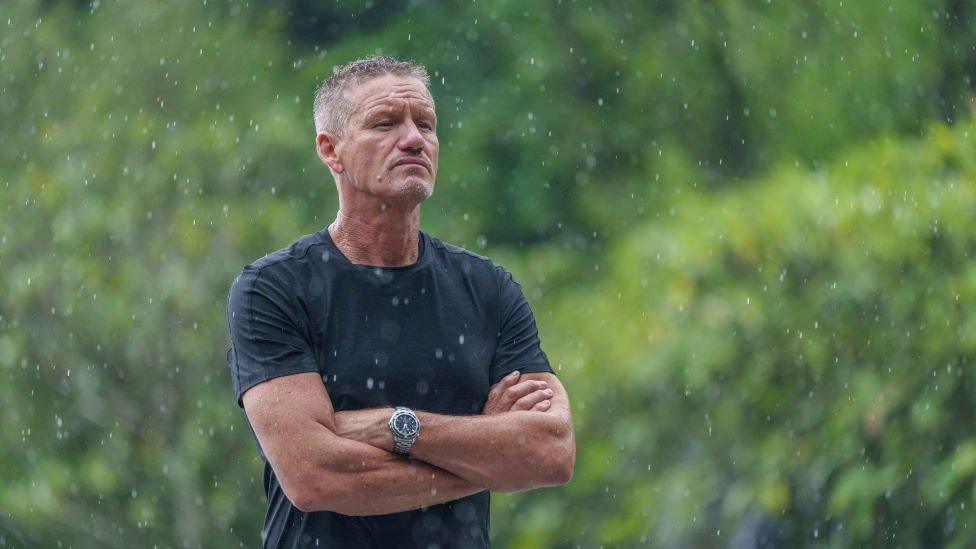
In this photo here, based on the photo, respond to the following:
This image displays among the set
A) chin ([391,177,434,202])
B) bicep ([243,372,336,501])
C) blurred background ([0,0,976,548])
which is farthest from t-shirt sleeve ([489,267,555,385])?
blurred background ([0,0,976,548])

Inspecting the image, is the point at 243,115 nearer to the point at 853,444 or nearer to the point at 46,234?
the point at 46,234

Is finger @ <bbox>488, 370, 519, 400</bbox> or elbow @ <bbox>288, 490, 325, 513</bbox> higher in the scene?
finger @ <bbox>488, 370, 519, 400</bbox>

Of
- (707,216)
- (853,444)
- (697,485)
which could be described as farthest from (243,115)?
(853,444)

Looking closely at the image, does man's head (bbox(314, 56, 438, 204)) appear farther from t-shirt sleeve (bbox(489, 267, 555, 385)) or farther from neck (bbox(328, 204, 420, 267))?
t-shirt sleeve (bbox(489, 267, 555, 385))

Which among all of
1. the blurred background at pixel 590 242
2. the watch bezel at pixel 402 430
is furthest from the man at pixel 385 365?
the blurred background at pixel 590 242

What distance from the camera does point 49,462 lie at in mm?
5629

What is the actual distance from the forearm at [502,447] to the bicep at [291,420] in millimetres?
165

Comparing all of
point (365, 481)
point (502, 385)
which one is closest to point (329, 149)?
point (502, 385)

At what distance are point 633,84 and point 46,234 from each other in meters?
3.18

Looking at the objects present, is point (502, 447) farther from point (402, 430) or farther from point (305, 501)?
point (305, 501)

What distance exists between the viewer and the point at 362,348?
2.30 meters

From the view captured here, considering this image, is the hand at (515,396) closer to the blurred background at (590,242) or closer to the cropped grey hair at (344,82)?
the cropped grey hair at (344,82)

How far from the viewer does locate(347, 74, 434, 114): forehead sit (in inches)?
96.8

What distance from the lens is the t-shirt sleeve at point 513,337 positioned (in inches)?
97.3
